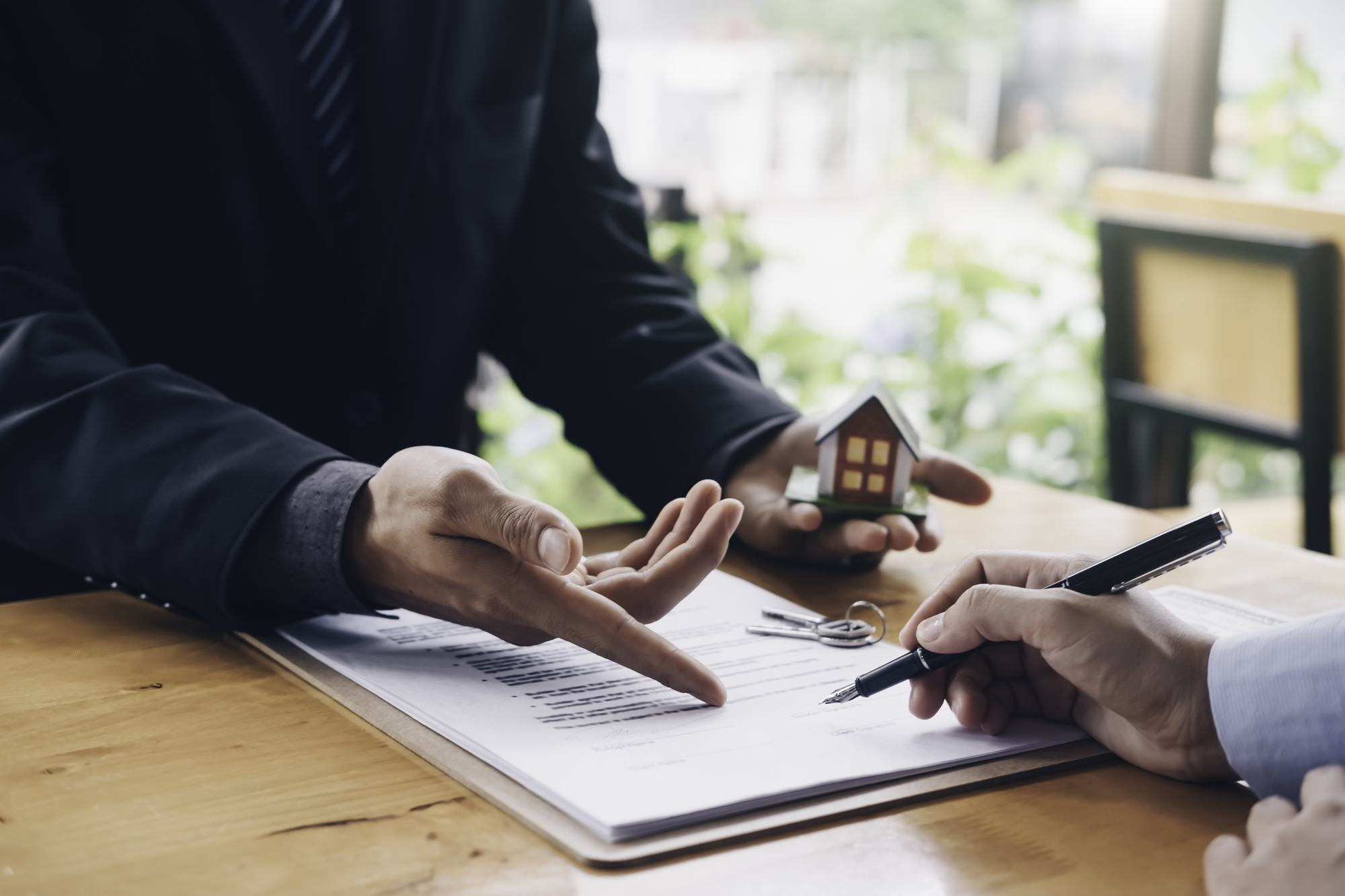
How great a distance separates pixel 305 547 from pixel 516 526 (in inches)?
6.8

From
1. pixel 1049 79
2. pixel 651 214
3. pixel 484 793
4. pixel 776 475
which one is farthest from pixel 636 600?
pixel 1049 79

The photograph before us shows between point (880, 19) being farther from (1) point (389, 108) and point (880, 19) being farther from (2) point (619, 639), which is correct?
(2) point (619, 639)

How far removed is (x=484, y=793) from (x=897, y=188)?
8.90ft

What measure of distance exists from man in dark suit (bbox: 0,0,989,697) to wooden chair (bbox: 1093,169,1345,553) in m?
1.21

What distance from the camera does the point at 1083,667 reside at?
643mm

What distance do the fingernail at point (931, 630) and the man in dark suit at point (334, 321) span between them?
133mm

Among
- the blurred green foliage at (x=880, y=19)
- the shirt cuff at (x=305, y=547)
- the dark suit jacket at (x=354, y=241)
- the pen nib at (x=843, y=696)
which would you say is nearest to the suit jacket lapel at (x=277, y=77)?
the dark suit jacket at (x=354, y=241)

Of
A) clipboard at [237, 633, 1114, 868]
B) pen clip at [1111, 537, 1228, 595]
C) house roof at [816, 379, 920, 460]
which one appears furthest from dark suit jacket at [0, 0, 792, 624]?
pen clip at [1111, 537, 1228, 595]

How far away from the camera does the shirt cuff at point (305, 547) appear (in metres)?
0.78

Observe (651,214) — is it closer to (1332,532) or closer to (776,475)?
(1332,532)

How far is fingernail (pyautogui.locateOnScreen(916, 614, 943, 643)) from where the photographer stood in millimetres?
689

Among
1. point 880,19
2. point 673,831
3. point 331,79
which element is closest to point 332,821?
point 673,831

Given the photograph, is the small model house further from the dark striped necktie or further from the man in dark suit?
the dark striped necktie

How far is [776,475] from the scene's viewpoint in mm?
1069
